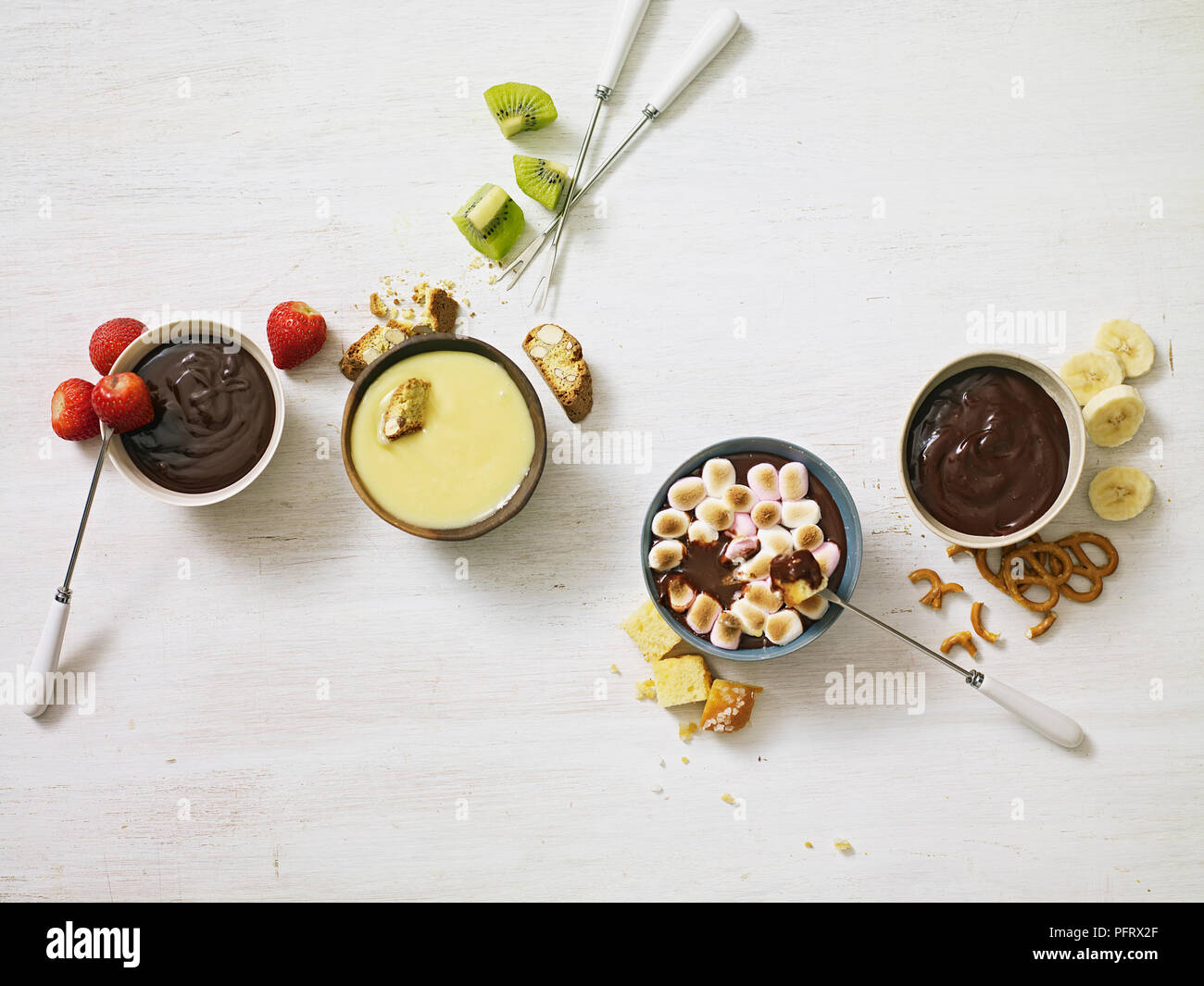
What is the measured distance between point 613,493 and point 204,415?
95 cm

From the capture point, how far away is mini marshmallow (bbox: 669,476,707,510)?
6.03ft

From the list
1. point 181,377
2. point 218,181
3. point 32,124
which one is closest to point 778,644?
point 181,377

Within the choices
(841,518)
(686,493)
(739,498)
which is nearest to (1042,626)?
(841,518)

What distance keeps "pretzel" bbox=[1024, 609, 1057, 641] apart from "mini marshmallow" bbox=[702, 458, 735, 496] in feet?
2.78

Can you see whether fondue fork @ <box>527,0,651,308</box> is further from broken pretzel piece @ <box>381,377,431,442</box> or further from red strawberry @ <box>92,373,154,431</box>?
red strawberry @ <box>92,373,154,431</box>

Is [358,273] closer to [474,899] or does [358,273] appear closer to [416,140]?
[416,140]

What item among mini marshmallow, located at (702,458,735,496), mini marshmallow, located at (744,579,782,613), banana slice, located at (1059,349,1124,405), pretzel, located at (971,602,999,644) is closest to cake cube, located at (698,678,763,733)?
mini marshmallow, located at (744,579,782,613)

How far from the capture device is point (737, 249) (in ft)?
6.75

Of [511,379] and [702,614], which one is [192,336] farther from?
[702,614]

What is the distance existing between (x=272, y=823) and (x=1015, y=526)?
1.89m

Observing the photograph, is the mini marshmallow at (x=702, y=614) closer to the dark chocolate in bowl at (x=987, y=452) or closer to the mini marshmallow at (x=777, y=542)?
the mini marshmallow at (x=777, y=542)

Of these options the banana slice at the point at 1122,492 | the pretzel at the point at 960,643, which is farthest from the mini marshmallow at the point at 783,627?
the banana slice at the point at 1122,492

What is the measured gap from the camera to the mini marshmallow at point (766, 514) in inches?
71.9

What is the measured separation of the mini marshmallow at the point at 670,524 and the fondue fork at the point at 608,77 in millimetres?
630
